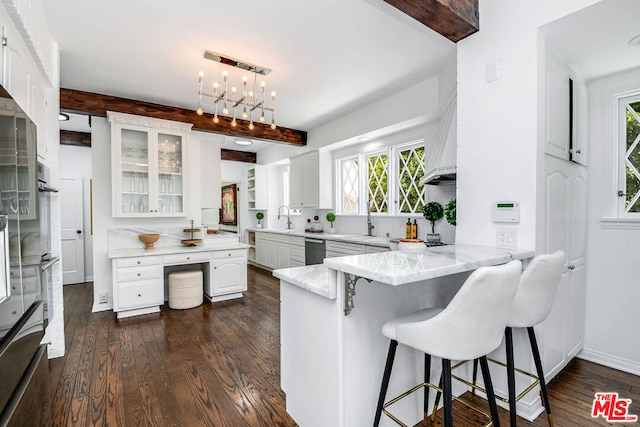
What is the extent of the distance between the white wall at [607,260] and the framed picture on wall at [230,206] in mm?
6736

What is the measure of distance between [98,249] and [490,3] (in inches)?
190

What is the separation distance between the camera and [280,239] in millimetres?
5988

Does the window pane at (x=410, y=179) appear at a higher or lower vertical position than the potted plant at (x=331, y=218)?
higher

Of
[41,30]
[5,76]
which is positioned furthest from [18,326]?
[41,30]

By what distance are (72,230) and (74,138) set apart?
1587 millimetres

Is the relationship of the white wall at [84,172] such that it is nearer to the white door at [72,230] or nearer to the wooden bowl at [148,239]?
the white door at [72,230]

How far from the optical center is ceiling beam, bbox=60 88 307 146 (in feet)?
12.0

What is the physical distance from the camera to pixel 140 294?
375 cm

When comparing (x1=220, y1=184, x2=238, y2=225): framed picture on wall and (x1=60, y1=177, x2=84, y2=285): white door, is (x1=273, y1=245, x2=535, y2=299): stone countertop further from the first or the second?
(x1=220, y1=184, x2=238, y2=225): framed picture on wall

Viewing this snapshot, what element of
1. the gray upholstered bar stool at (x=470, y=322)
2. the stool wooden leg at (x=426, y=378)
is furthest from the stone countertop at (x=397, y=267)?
the stool wooden leg at (x=426, y=378)

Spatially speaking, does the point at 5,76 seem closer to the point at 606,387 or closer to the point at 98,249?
the point at 98,249

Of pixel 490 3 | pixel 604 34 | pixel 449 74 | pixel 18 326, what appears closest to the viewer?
pixel 18 326

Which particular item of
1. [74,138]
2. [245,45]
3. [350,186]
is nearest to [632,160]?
[245,45]

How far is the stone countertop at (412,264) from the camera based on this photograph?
1.17 metres
